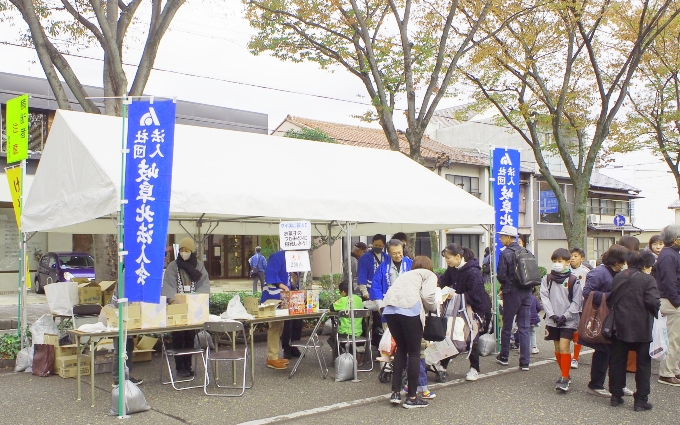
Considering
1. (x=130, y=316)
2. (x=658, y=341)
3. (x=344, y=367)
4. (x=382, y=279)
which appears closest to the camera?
(x=658, y=341)

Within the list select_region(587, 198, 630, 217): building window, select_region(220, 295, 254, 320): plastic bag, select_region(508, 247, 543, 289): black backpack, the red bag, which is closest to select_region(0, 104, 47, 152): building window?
the red bag

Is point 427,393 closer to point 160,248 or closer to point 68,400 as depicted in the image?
point 160,248

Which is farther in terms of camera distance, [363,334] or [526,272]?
[363,334]

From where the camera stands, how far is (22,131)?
344 inches

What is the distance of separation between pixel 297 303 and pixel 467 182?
915 inches

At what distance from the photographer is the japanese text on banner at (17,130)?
8586 millimetres

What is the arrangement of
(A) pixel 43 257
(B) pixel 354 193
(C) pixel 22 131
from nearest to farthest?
1. (B) pixel 354 193
2. (C) pixel 22 131
3. (A) pixel 43 257

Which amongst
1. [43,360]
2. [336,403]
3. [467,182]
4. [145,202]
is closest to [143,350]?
[43,360]

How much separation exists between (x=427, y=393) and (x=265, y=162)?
133 inches

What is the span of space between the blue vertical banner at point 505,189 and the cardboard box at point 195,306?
4332mm

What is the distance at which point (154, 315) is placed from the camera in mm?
6215

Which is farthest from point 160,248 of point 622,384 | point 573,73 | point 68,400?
point 573,73

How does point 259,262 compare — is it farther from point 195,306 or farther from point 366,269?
point 195,306

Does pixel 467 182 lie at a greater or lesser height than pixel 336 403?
greater
